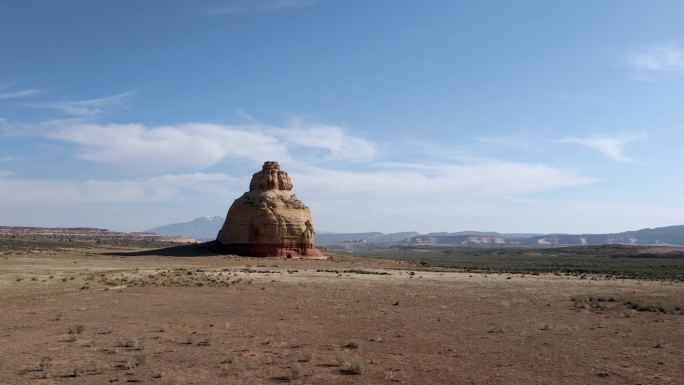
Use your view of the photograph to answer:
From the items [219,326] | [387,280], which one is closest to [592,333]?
[219,326]

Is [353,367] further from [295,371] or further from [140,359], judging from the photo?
[140,359]

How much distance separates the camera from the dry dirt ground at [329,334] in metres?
11.3

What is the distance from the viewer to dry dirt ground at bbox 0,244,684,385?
11.3 m

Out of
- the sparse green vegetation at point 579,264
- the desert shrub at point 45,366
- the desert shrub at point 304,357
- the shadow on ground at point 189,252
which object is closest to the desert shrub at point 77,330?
the desert shrub at point 45,366

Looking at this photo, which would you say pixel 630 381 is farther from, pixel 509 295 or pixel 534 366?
pixel 509 295

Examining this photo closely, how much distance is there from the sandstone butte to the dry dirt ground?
1199 inches

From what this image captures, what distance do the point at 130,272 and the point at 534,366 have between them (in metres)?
28.9

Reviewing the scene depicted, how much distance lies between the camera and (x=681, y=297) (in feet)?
85.5

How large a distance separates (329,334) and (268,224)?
1745 inches

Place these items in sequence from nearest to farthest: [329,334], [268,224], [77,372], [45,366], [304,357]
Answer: [77,372] → [45,366] → [304,357] → [329,334] → [268,224]

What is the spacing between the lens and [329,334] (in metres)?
15.8

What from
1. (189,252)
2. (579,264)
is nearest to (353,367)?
(189,252)

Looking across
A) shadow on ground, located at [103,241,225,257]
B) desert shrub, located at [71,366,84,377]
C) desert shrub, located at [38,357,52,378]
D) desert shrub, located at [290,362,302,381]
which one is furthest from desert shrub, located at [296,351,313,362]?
shadow on ground, located at [103,241,225,257]

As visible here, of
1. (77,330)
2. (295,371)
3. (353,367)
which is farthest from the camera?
(77,330)
